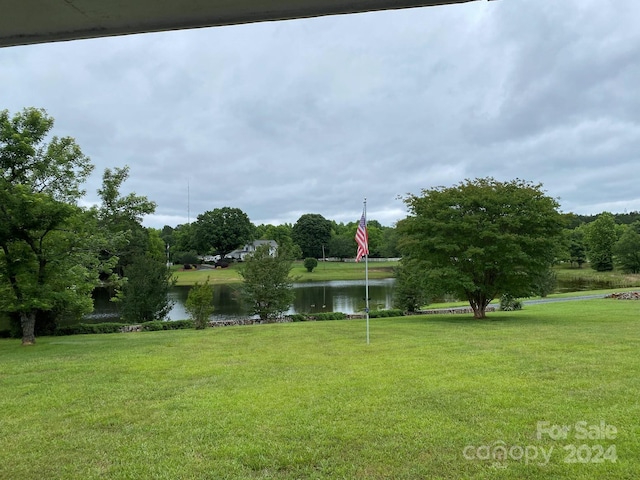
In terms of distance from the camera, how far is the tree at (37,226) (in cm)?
1050

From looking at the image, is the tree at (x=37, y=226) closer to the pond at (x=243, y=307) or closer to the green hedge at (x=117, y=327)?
the green hedge at (x=117, y=327)

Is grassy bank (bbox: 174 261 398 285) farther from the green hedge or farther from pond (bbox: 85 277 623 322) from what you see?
the green hedge

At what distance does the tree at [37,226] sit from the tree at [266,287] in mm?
9256

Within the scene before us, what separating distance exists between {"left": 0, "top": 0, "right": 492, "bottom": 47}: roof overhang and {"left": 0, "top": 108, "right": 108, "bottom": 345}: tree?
919 cm

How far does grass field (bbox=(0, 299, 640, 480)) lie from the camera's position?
336cm

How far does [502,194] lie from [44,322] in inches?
747

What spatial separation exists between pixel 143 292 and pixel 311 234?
71.9 metres

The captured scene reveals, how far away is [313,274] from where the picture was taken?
65250mm

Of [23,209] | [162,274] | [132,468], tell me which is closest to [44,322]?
[162,274]

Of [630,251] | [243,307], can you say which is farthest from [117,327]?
[630,251]

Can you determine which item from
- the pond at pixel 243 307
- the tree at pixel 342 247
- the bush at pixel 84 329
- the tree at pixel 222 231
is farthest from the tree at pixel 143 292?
the tree at pixel 342 247

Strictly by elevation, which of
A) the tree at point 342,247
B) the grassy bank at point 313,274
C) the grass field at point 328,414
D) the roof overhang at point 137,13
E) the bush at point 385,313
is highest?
the tree at point 342,247

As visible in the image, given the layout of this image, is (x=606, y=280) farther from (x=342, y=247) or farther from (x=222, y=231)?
(x=222, y=231)

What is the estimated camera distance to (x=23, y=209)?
10.4 m
